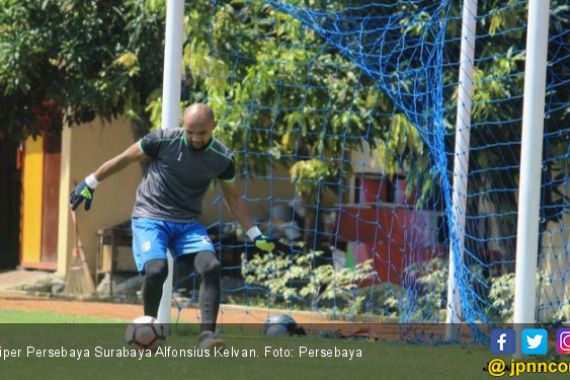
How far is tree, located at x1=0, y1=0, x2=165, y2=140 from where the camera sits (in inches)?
565

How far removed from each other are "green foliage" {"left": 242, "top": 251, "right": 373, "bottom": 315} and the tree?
2.25 m

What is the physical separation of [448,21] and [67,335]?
4.86m

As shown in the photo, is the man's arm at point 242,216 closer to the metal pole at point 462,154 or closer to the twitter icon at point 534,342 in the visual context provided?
the twitter icon at point 534,342

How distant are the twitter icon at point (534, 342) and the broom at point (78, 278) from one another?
9155 millimetres

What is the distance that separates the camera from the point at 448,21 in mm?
11867

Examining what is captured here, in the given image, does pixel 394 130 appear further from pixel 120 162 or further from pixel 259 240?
pixel 120 162

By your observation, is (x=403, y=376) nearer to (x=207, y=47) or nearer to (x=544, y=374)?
(x=544, y=374)

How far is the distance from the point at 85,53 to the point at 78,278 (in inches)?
146

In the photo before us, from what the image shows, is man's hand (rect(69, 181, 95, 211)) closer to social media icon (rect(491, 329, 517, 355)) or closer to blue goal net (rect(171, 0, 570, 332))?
social media icon (rect(491, 329, 517, 355))

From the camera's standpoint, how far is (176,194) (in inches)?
340

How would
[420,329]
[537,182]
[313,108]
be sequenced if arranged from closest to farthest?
[537,182] → [420,329] → [313,108]

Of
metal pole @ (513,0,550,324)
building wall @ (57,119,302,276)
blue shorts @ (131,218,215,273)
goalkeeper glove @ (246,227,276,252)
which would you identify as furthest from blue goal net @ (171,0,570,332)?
building wall @ (57,119,302,276)

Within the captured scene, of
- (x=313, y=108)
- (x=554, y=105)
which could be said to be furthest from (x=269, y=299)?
(x=554, y=105)

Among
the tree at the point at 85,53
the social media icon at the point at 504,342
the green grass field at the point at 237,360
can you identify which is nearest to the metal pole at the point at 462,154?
the green grass field at the point at 237,360
